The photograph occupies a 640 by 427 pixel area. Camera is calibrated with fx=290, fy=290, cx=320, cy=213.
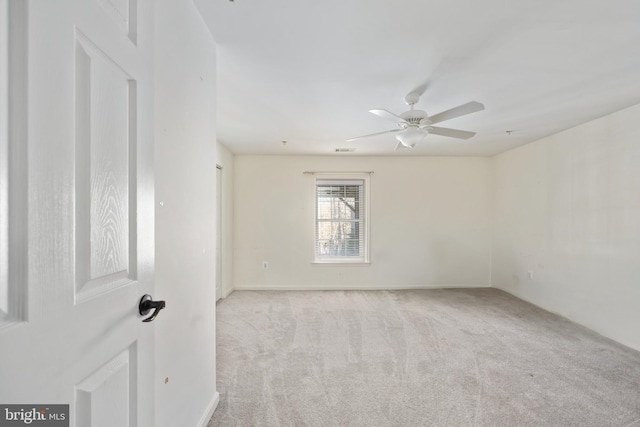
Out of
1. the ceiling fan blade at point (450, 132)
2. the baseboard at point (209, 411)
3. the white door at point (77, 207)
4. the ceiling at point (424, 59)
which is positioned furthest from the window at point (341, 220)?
the white door at point (77, 207)

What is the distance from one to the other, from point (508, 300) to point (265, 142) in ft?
14.4

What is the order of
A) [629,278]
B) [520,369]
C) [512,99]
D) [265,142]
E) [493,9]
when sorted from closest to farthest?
[493,9] < [520,369] < [512,99] < [629,278] < [265,142]

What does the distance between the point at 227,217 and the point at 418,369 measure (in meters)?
3.54

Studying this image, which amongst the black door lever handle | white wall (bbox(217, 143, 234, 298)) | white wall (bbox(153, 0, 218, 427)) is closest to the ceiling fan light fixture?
white wall (bbox(153, 0, 218, 427))

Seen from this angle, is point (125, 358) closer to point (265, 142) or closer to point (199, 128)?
point (199, 128)

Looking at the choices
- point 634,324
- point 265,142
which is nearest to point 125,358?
point 265,142

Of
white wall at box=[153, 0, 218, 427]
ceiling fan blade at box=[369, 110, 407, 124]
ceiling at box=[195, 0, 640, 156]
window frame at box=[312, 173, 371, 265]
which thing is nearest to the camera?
white wall at box=[153, 0, 218, 427]

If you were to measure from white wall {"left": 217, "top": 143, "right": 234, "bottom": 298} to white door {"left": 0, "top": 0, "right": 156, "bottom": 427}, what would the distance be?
3.65m

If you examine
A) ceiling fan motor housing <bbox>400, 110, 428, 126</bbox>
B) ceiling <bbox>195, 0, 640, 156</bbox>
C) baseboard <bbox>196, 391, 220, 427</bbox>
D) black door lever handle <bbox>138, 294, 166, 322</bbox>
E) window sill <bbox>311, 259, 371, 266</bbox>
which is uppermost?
ceiling <bbox>195, 0, 640, 156</bbox>

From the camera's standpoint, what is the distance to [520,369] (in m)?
2.40

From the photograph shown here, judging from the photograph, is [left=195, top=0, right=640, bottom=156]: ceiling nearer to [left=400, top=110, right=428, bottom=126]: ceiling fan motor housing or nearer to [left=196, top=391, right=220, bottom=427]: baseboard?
[left=400, top=110, right=428, bottom=126]: ceiling fan motor housing

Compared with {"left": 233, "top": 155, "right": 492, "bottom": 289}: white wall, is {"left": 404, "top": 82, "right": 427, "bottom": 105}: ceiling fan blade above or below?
above

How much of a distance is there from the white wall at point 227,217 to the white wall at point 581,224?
462 cm

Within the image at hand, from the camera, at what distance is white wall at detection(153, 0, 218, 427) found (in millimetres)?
1229
